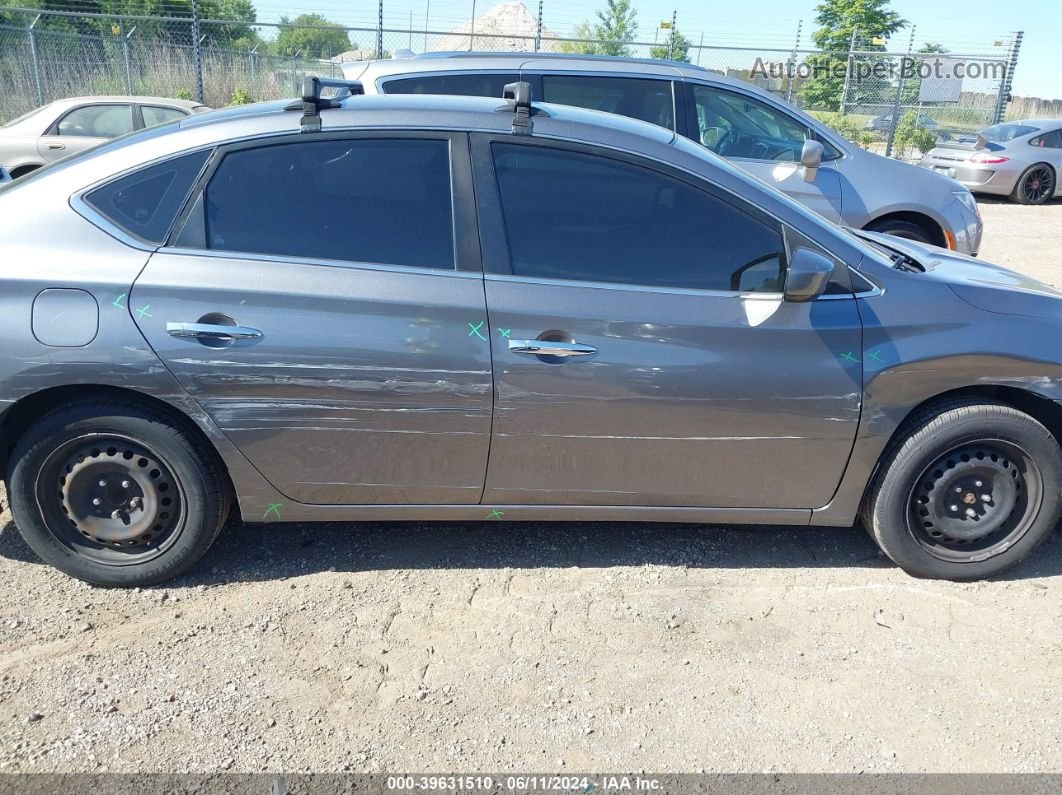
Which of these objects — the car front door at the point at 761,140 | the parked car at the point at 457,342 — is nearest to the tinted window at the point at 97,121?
the car front door at the point at 761,140

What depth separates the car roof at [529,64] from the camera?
21.4 ft

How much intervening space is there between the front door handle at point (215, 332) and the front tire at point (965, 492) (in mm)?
2449

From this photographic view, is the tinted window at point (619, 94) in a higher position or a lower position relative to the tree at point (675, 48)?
lower

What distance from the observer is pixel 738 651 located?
3.03 metres

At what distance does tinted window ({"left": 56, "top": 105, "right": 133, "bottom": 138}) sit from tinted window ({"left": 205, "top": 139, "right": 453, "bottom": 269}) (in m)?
8.90

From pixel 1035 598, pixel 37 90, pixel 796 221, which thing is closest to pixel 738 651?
pixel 1035 598

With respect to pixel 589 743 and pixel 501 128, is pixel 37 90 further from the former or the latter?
pixel 589 743

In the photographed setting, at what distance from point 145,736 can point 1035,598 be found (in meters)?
3.29

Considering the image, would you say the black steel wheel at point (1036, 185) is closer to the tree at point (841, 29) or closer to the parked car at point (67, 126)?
the parked car at point (67, 126)

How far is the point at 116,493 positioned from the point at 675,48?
18.6 metres

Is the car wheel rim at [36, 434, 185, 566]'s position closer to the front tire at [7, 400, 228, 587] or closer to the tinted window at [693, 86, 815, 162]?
the front tire at [7, 400, 228, 587]

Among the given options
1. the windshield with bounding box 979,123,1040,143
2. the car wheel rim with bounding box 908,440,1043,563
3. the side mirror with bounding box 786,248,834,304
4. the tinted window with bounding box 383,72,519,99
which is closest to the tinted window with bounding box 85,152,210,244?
the side mirror with bounding box 786,248,834,304

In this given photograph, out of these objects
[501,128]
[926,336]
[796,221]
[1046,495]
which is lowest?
[1046,495]

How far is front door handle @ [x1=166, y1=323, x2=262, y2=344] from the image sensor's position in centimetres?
299
